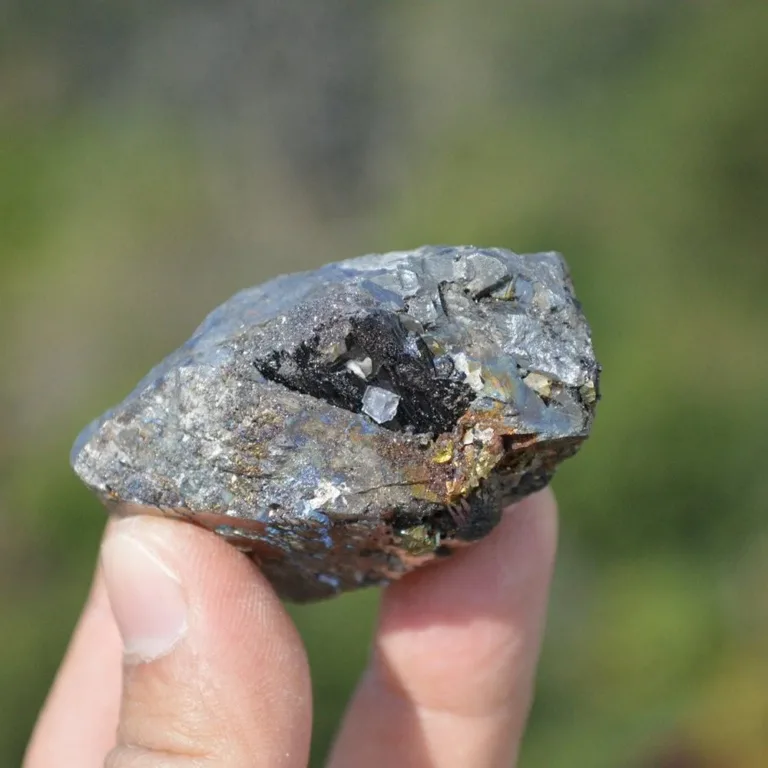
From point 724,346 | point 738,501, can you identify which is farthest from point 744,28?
point 738,501

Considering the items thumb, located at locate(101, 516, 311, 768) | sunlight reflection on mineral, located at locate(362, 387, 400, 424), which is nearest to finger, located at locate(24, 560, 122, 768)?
thumb, located at locate(101, 516, 311, 768)

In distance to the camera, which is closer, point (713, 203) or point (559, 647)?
point (559, 647)

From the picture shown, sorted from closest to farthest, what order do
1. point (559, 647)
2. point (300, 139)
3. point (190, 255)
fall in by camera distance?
point (559, 647), point (190, 255), point (300, 139)

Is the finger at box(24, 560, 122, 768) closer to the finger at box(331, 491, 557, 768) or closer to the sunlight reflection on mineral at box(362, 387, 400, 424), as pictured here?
the finger at box(331, 491, 557, 768)

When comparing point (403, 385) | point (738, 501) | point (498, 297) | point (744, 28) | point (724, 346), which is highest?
point (744, 28)

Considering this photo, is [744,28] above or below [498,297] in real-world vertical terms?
above

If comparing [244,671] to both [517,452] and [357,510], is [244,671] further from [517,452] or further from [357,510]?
[517,452]
